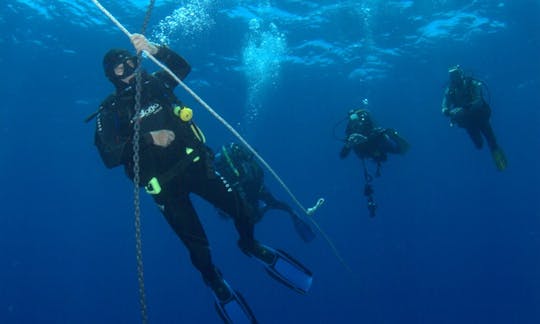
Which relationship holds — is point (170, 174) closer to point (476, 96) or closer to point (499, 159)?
point (476, 96)

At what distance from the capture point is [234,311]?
6.07 metres

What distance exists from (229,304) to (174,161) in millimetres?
2154

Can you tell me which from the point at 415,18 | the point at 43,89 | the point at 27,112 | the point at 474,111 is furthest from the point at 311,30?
the point at 27,112

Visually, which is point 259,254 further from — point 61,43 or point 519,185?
point 519,185

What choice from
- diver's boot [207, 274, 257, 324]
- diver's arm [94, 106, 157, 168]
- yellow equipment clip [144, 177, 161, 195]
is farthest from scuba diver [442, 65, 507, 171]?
diver's arm [94, 106, 157, 168]

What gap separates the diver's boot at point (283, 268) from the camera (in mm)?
6484

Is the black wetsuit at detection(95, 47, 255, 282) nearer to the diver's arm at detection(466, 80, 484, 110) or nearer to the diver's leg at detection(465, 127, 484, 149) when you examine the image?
the diver's arm at detection(466, 80, 484, 110)

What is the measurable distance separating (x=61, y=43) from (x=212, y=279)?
67.9 ft

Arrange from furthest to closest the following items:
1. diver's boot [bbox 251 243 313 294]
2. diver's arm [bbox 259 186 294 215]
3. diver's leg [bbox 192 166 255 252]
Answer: diver's arm [bbox 259 186 294 215] < diver's boot [bbox 251 243 313 294] < diver's leg [bbox 192 166 255 252]

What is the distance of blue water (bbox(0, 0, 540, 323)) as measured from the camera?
2167 centimetres

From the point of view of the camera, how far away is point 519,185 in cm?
6962

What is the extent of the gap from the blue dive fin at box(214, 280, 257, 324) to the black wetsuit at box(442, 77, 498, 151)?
791 cm

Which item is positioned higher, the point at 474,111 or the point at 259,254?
the point at 474,111

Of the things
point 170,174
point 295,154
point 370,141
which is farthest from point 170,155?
point 295,154
